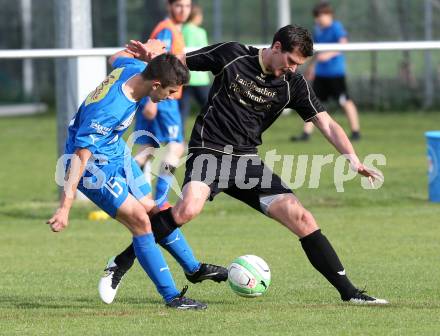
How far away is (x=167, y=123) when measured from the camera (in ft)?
39.0

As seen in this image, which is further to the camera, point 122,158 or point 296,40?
point 122,158

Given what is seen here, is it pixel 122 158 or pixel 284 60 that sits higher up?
pixel 284 60

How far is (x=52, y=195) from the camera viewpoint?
13844mm

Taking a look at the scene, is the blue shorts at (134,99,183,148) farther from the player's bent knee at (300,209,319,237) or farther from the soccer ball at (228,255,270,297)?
the player's bent knee at (300,209,319,237)

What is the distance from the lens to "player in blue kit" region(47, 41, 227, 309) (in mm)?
7059

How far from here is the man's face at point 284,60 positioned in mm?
7203

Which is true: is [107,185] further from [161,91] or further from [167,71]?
[167,71]

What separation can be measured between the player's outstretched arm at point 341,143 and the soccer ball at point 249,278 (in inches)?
36.3

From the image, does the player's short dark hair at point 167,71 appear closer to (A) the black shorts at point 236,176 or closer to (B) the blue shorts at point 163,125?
(A) the black shorts at point 236,176

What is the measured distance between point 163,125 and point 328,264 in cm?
482

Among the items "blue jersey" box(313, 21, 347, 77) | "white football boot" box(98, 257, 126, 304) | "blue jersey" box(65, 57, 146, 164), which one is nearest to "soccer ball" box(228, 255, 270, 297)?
"white football boot" box(98, 257, 126, 304)

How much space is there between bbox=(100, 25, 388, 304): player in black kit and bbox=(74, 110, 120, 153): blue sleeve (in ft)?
2.37

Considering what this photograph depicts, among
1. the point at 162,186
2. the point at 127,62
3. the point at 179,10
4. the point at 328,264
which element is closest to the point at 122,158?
the point at 127,62

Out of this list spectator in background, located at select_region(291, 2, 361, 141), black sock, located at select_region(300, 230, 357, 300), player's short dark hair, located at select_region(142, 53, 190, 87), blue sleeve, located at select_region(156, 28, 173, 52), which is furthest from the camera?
spectator in background, located at select_region(291, 2, 361, 141)
